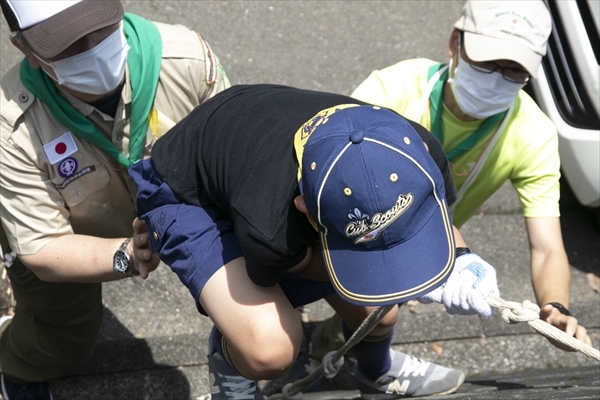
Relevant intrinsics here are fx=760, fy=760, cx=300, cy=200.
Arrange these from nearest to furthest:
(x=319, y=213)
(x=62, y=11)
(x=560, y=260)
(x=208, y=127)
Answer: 1. (x=319, y=213)
2. (x=208, y=127)
3. (x=62, y=11)
4. (x=560, y=260)

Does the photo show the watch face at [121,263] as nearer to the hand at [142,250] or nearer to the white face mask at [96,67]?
the hand at [142,250]

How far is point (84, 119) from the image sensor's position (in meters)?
2.43

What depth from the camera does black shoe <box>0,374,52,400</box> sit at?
10.1 ft

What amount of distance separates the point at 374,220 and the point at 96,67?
114 cm

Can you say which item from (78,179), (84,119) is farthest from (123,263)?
(84,119)

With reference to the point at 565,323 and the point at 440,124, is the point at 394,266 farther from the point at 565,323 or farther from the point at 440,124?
the point at 440,124

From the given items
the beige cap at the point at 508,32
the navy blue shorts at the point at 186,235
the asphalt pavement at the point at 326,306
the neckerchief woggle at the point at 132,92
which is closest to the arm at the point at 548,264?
the asphalt pavement at the point at 326,306

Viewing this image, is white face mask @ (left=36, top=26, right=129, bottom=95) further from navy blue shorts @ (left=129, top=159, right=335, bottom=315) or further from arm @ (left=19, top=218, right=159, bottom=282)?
arm @ (left=19, top=218, right=159, bottom=282)

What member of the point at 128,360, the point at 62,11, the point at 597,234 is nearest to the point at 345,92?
the point at 597,234

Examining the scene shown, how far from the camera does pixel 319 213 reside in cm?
173

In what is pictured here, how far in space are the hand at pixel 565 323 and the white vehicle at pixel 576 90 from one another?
1.50 metres

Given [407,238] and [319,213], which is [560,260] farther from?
[319,213]

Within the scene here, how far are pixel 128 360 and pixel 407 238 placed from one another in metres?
1.86

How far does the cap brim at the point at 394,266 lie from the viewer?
71.1 inches
